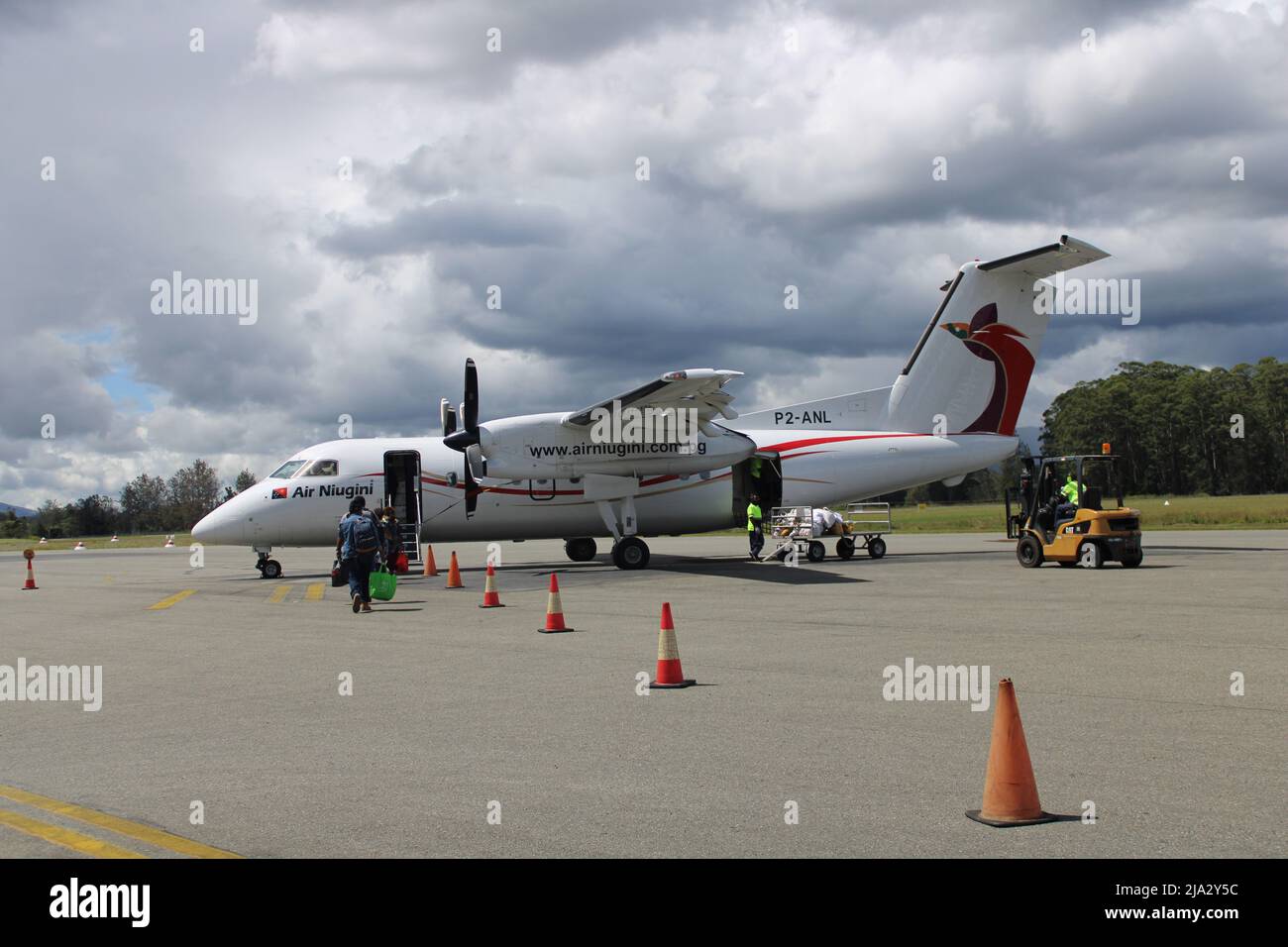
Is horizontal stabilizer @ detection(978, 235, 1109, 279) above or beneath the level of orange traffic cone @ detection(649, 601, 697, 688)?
above

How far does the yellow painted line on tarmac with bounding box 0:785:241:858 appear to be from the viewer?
4.79 m

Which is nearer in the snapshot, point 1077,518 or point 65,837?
point 65,837

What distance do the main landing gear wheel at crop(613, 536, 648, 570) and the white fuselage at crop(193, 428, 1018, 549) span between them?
1.12 metres

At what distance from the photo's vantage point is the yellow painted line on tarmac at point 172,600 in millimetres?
18250

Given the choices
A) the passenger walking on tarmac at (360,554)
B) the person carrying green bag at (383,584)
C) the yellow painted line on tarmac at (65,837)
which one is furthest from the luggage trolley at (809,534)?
the yellow painted line on tarmac at (65,837)

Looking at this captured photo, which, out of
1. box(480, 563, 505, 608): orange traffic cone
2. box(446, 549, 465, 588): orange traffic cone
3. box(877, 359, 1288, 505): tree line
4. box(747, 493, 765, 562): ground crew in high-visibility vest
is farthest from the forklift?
box(877, 359, 1288, 505): tree line

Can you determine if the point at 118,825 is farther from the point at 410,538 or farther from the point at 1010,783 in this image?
the point at 410,538

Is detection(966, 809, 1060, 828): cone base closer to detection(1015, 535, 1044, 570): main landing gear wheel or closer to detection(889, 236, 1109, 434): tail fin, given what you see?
detection(1015, 535, 1044, 570): main landing gear wheel

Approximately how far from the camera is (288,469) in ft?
80.9

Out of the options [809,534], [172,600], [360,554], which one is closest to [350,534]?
[360,554]

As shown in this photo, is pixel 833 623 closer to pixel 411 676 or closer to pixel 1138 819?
pixel 411 676

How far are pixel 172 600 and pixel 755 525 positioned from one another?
1277 cm

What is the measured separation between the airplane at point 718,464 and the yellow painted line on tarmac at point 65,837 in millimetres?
17842

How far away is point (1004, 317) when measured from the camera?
25203 millimetres
